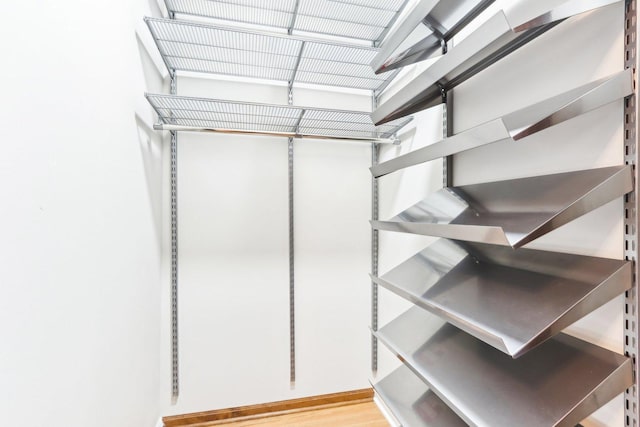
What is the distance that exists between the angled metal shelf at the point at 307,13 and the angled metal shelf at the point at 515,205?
1093 mm

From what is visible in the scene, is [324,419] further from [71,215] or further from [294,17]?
[294,17]

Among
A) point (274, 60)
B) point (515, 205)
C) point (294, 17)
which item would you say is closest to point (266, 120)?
point (274, 60)

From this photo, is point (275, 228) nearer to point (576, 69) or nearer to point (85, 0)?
point (85, 0)

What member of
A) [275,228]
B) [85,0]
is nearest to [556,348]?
[275,228]

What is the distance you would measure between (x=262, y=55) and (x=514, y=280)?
1.51 m

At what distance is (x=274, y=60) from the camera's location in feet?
5.12

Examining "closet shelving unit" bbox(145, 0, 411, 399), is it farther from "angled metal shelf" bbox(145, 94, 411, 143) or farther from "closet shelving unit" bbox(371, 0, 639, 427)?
"closet shelving unit" bbox(371, 0, 639, 427)

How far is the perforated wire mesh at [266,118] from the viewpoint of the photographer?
1.37m

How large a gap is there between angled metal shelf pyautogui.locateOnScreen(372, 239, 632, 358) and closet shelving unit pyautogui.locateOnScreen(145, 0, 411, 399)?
900mm

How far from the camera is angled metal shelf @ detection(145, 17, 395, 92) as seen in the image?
1314 mm

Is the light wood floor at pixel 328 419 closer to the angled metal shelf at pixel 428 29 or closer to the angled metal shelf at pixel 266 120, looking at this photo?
the angled metal shelf at pixel 266 120

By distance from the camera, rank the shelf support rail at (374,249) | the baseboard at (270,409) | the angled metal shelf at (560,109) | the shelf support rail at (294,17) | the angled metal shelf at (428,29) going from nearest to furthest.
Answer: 1. the angled metal shelf at (560,109)
2. the angled metal shelf at (428,29)
3. the shelf support rail at (294,17)
4. the baseboard at (270,409)
5. the shelf support rail at (374,249)

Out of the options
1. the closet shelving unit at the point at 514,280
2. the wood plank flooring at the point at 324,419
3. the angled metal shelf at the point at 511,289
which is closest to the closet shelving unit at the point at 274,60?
the wood plank flooring at the point at 324,419

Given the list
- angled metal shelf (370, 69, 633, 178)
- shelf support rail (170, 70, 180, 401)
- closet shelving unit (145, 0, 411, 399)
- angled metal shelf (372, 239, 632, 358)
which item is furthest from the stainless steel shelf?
shelf support rail (170, 70, 180, 401)
